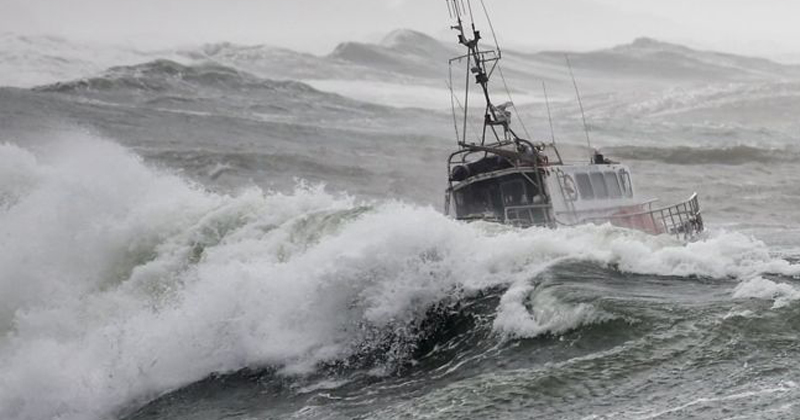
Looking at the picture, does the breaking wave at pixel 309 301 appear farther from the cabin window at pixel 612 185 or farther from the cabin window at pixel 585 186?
the cabin window at pixel 612 185

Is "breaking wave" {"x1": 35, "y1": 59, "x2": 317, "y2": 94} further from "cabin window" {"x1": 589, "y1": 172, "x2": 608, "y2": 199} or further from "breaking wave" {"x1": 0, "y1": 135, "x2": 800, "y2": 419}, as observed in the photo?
"breaking wave" {"x1": 0, "y1": 135, "x2": 800, "y2": 419}

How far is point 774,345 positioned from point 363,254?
3.93m

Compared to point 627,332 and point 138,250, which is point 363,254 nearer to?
point 627,332

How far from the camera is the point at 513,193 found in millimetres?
15117

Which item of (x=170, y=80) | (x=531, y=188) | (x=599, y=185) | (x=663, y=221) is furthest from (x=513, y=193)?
(x=170, y=80)

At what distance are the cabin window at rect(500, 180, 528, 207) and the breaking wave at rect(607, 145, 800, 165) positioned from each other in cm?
2423

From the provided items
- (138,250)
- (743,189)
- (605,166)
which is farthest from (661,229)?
(743,189)

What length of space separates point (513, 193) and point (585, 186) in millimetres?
1361

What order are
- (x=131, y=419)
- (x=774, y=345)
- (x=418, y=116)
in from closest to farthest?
(x=774, y=345) → (x=131, y=419) → (x=418, y=116)

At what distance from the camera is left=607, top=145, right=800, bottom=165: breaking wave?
1511 inches

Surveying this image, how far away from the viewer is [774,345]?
23.4ft

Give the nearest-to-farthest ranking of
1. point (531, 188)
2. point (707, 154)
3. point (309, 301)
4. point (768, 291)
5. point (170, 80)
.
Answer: point (768, 291) → point (309, 301) → point (531, 188) → point (707, 154) → point (170, 80)

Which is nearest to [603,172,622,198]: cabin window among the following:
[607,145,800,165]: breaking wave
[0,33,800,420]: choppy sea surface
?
[0,33,800,420]: choppy sea surface

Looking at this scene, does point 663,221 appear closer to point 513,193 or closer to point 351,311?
point 513,193
